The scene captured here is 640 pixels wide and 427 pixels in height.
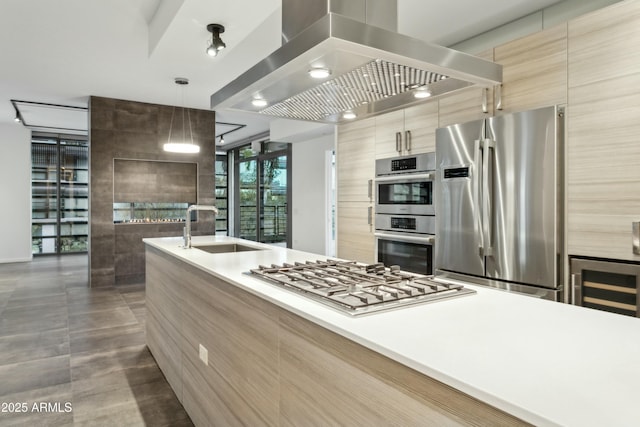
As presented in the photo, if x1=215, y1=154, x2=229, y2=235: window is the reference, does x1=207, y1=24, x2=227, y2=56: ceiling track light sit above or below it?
above

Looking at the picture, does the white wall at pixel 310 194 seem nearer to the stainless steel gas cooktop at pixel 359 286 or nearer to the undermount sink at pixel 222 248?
the undermount sink at pixel 222 248

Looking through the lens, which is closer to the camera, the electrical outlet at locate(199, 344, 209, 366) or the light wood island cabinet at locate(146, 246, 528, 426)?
the light wood island cabinet at locate(146, 246, 528, 426)

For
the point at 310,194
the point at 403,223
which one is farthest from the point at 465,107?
the point at 310,194

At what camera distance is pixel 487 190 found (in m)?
2.86

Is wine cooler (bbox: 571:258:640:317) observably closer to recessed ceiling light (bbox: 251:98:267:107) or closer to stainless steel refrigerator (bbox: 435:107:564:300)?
stainless steel refrigerator (bbox: 435:107:564:300)

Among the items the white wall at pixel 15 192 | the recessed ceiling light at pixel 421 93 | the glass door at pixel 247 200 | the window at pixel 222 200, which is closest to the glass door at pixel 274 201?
the glass door at pixel 247 200

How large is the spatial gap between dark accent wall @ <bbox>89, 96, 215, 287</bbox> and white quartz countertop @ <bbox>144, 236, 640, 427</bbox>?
5396mm

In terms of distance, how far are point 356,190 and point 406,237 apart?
2.95ft

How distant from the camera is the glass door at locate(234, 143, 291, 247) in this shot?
8.25 m

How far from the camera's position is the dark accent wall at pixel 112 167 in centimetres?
591

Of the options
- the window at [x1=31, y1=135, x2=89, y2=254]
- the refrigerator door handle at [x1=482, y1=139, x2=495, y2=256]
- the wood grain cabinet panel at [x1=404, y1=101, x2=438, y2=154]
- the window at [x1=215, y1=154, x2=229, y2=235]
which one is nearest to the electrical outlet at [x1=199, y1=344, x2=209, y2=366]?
the refrigerator door handle at [x1=482, y1=139, x2=495, y2=256]

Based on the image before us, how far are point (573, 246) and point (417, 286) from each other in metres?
1.52

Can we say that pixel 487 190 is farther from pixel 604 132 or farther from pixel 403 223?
pixel 403 223

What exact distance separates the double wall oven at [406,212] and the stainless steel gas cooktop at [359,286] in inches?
64.5
